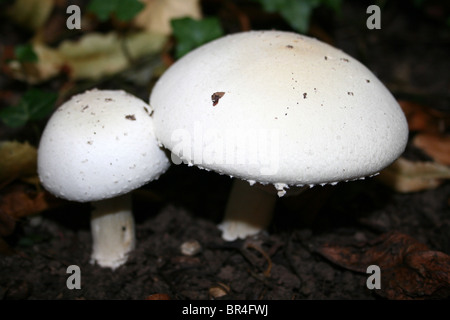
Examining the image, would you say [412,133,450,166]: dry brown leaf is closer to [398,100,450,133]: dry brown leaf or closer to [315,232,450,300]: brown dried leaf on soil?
[398,100,450,133]: dry brown leaf

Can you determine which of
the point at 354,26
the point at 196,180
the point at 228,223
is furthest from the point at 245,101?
the point at 354,26

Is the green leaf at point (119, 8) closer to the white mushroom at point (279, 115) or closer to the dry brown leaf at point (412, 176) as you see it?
the white mushroom at point (279, 115)

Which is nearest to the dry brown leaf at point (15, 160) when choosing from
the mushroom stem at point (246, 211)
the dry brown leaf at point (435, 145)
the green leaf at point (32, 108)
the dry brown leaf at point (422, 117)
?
the green leaf at point (32, 108)

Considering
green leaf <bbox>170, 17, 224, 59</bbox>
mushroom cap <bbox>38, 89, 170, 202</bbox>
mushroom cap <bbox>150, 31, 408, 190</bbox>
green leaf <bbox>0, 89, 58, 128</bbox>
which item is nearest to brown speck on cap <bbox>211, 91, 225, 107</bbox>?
mushroom cap <bbox>150, 31, 408, 190</bbox>

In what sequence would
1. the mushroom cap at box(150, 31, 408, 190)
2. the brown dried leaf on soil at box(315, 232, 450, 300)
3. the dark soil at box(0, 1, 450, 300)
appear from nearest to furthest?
the mushroom cap at box(150, 31, 408, 190), the brown dried leaf on soil at box(315, 232, 450, 300), the dark soil at box(0, 1, 450, 300)
